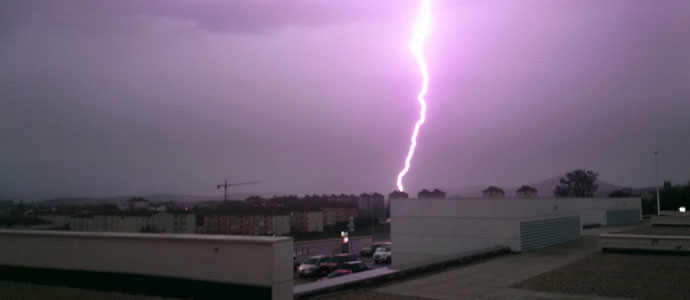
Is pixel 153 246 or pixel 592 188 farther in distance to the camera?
pixel 592 188

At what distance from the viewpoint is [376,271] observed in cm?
1030

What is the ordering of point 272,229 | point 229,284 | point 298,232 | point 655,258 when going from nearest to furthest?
point 229,284
point 655,258
point 272,229
point 298,232

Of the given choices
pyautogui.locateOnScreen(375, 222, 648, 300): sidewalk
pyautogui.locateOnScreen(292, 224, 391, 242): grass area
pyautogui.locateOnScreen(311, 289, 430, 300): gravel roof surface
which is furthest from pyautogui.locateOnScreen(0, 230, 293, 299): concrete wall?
pyautogui.locateOnScreen(292, 224, 391, 242): grass area

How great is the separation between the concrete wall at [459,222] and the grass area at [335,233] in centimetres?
2514

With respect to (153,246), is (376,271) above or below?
below

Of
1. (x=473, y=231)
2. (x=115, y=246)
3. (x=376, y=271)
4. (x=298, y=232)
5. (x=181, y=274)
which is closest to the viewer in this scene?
(x=181, y=274)

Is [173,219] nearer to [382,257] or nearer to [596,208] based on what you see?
[382,257]

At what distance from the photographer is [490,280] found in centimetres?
1037

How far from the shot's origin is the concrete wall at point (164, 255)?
7.84m

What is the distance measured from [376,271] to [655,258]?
8.59 m

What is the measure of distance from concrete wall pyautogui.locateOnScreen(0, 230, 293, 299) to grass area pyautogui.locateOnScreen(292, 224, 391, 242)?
3390 centimetres

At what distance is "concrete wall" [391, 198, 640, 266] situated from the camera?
56.1 feet

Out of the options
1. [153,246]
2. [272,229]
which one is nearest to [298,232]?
[272,229]

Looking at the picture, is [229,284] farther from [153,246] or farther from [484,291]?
[484,291]
